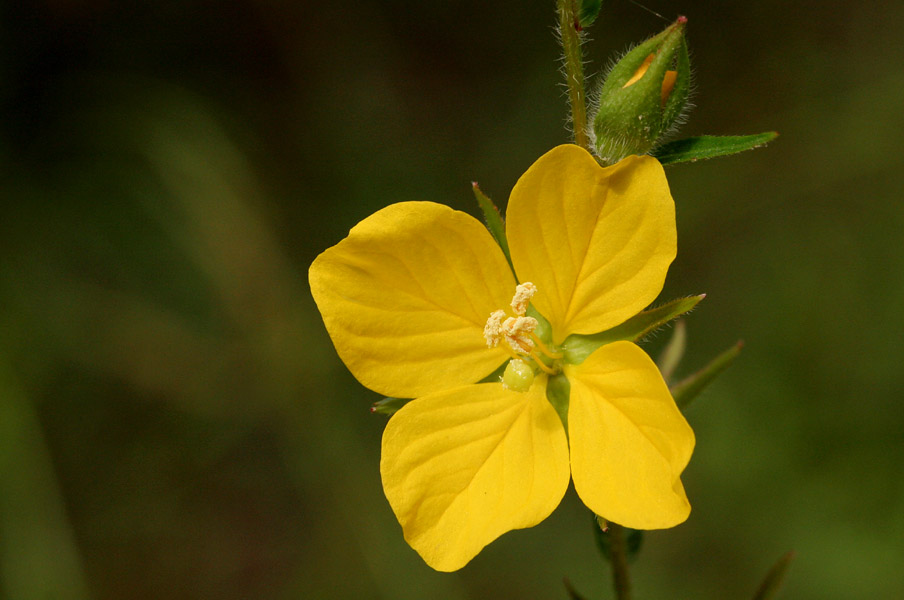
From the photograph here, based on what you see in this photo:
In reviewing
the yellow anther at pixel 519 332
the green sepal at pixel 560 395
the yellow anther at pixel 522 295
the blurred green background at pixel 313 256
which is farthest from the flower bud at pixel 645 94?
the blurred green background at pixel 313 256

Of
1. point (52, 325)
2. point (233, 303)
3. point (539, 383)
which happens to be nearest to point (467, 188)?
point (233, 303)

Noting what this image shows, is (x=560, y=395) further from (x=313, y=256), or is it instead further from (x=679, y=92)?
(x=313, y=256)

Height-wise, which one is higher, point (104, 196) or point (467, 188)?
point (104, 196)

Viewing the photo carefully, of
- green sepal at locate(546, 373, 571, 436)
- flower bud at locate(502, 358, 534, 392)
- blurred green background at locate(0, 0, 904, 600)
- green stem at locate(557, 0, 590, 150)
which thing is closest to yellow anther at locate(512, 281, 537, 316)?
flower bud at locate(502, 358, 534, 392)

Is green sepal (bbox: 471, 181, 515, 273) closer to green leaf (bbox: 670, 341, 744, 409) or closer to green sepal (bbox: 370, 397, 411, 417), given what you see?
green sepal (bbox: 370, 397, 411, 417)

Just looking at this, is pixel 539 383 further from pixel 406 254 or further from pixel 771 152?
pixel 771 152

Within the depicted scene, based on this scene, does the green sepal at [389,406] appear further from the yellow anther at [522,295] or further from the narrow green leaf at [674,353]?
the narrow green leaf at [674,353]
